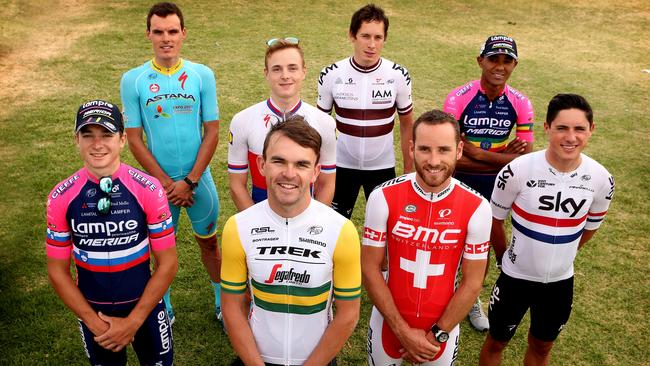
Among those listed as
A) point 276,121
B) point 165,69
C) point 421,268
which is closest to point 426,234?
point 421,268

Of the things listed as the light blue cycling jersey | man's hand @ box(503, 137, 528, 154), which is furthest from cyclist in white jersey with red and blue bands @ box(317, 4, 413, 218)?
the light blue cycling jersey

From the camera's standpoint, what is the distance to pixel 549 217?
3.96 meters

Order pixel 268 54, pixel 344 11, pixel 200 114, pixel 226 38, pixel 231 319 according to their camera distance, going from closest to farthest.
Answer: pixel 231 319
pixel 268 54
pixel 200 114
pixel 226 38
pixel 344 11

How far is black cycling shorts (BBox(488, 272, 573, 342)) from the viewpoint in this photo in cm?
411

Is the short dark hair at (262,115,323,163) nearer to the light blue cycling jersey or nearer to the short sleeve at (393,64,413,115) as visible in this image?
the light blue cycling jersey

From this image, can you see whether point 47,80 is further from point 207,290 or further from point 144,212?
point 144,212

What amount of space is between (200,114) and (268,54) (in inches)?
46.8

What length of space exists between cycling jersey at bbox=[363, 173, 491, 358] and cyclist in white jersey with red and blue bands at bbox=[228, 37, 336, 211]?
3.03 ft

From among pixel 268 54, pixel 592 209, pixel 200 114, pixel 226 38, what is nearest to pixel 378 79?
pixel 268 54

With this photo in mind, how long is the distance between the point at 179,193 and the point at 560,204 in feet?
10.8

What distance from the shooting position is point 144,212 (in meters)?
3.60

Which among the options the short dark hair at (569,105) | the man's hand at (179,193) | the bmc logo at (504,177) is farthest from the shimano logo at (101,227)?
the short dark hair at (569,105)

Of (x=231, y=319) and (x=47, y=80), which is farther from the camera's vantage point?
(x=47, y=80)

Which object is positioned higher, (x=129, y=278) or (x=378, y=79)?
(x=378, y=79)
